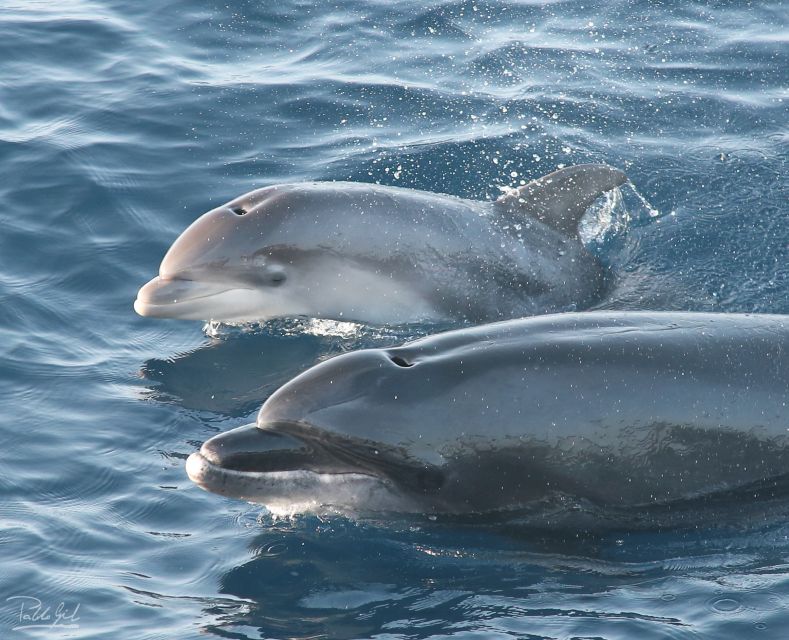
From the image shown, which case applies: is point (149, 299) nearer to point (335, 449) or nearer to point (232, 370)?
point (232, 370)

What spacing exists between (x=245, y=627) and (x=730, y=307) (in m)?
6.41

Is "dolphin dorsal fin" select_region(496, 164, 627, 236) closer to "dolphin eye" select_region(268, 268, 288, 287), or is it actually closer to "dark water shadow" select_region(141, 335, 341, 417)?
"dolphin eye" select_region(268, 268, 288, 287)

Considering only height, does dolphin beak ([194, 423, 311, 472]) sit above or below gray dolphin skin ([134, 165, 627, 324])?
below

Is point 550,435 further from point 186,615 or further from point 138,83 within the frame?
point 138,83

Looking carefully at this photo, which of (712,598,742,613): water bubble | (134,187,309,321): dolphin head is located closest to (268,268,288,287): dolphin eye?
(134,187,309,321): dolphin head

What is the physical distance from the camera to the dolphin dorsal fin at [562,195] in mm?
12344

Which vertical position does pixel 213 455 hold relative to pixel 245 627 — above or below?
above

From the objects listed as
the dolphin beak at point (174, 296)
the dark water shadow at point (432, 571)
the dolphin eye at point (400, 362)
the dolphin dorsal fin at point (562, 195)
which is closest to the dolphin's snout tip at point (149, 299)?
the dolphin beak at point (174, 296)

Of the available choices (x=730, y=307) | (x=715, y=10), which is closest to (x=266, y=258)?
(x=730, y=307)

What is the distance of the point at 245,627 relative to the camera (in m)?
7.64
